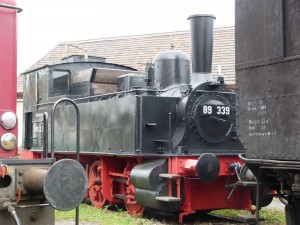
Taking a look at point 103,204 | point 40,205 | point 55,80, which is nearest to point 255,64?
point 40,205

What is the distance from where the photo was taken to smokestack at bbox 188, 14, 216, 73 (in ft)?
30.5

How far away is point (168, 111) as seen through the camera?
9344 mm

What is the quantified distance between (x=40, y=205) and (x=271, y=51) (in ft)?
9.61

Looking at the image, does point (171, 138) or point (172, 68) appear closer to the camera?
point (171, 138)

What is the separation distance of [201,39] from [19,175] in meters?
5.59

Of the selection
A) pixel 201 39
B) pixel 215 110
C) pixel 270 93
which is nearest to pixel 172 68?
pixel 201 39

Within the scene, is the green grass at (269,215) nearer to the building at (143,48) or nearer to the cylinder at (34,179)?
the cylinder at (34,179)

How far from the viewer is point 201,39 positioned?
9.30 metres

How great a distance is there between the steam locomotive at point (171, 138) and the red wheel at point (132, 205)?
2 centimetres

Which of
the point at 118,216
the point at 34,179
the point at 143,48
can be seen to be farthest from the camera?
the point at 143,48

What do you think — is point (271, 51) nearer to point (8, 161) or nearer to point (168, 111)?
point (8, 161)

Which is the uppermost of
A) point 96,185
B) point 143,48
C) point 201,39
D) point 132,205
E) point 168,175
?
point 143,48

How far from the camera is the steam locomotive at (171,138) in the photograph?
8750 millimetres

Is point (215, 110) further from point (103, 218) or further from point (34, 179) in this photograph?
point (34, 179)
